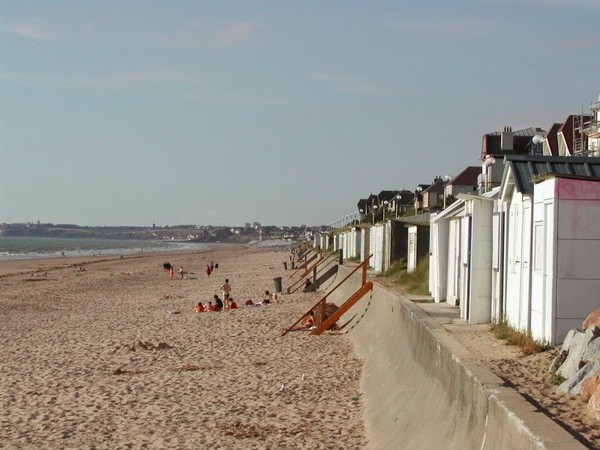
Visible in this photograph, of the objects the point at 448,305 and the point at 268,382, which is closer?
the point at 268,382

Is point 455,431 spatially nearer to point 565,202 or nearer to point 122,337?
point 565,202

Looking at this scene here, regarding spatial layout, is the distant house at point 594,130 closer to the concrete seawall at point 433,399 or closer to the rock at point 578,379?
the concrete seawall at point 433,399

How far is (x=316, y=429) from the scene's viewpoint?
1138 cm

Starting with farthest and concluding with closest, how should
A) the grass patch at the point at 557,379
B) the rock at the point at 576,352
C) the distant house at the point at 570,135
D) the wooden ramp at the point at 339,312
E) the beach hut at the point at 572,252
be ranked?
the distant house at the point at 570,135 → the wooden ramp at the point at 339,312 → the beach hut at the point at 572,252 → the grass patch at the point at 557,379 → the rock at the point at 576,352

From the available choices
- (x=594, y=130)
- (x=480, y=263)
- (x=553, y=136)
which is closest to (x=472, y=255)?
(x=480, y=263)

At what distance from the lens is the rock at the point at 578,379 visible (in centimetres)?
782

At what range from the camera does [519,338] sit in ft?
38.3

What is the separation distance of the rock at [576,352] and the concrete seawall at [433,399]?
86 centimetres

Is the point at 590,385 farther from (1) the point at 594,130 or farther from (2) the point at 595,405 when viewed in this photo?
(1) the point at 594,130

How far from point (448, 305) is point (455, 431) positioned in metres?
11.3

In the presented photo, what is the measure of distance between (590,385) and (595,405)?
575mm

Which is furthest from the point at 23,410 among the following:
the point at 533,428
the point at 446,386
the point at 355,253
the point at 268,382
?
the point at 355,253

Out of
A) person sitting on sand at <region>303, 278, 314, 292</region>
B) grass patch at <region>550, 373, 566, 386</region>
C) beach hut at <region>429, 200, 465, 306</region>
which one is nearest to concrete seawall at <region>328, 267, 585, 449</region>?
grass patch at <region>550, 373, 566, 386</region>

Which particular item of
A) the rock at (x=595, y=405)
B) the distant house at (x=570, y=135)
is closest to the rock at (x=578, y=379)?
the rock at (x=595, y=405)
